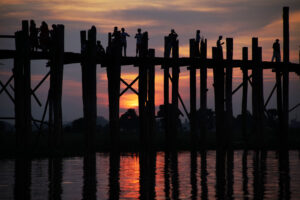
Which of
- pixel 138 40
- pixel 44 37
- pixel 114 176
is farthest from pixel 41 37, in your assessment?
pixel 114 176

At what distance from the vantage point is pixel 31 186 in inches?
509

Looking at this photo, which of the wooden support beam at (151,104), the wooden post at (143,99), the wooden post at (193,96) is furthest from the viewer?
the wooden post at (193,96)

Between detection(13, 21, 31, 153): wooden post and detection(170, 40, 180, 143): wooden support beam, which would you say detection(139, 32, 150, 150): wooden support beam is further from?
detection(13, 21, 31, 153): wooden post

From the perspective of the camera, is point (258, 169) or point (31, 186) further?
point (258, 169)

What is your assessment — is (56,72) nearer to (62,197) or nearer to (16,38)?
(16,38)

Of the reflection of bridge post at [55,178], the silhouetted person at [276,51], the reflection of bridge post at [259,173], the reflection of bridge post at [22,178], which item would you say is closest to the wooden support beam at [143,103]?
the reflection of bridge post at [55,178]

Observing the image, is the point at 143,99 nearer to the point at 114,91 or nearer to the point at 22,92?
the point at 114,91

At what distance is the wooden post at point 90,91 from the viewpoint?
20.2 metres

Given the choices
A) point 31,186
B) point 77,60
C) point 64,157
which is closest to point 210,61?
point 77,60

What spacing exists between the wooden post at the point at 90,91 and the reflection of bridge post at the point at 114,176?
3.30ft

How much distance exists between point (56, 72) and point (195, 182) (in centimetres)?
795

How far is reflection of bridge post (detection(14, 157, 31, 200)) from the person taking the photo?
1166cm

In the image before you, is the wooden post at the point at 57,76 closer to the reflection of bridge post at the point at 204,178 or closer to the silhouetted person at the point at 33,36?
the silhouetted person at the point at 33,36

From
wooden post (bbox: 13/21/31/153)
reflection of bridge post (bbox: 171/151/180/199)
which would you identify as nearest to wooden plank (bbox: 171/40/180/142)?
reflection of bridge post (bbox: 171/151/180/199)
